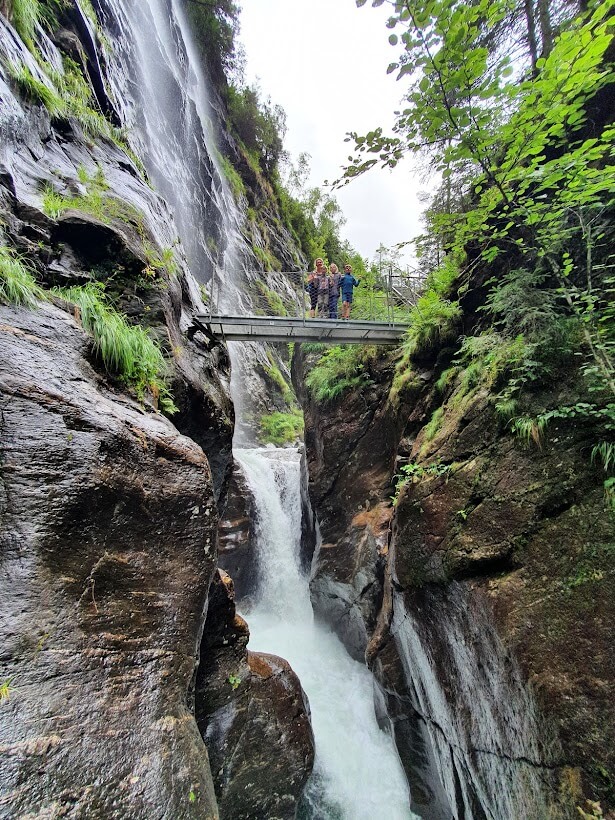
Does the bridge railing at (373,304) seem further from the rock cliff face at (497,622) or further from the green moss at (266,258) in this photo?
the green moss at (266,258)

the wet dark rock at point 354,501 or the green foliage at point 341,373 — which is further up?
the green foliage at point 341,373

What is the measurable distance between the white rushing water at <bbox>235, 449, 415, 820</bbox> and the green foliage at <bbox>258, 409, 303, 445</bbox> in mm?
3108

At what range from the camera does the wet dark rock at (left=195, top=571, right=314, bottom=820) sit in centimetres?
414

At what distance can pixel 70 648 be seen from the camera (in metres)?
2.35

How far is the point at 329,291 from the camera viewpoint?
32.0 feet

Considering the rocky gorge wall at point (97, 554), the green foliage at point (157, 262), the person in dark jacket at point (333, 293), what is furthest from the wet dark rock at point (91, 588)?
the person in dark jacket at point (333, 293)

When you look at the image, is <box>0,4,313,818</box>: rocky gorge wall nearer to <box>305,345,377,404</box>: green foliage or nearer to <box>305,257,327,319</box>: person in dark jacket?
<box>305,345,377,404</box>: green foliage

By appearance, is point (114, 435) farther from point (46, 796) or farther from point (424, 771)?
point (424, 771)

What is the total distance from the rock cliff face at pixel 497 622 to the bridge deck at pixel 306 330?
101 inches

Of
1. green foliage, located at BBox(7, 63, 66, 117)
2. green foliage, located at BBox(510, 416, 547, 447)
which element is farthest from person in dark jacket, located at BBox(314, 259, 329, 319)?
green foliage, located at BBox(510, 416, 547, 447)

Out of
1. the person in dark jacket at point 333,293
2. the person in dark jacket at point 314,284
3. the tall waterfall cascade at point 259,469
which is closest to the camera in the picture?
the tall waterfall cascade at point 259,469

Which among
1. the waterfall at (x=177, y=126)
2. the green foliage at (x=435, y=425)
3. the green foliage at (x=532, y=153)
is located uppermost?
the waterfall at (x=177, y=126)

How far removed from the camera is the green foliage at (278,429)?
60.2 feet

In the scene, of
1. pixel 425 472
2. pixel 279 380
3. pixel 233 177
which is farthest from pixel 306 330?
pixel 233 177
